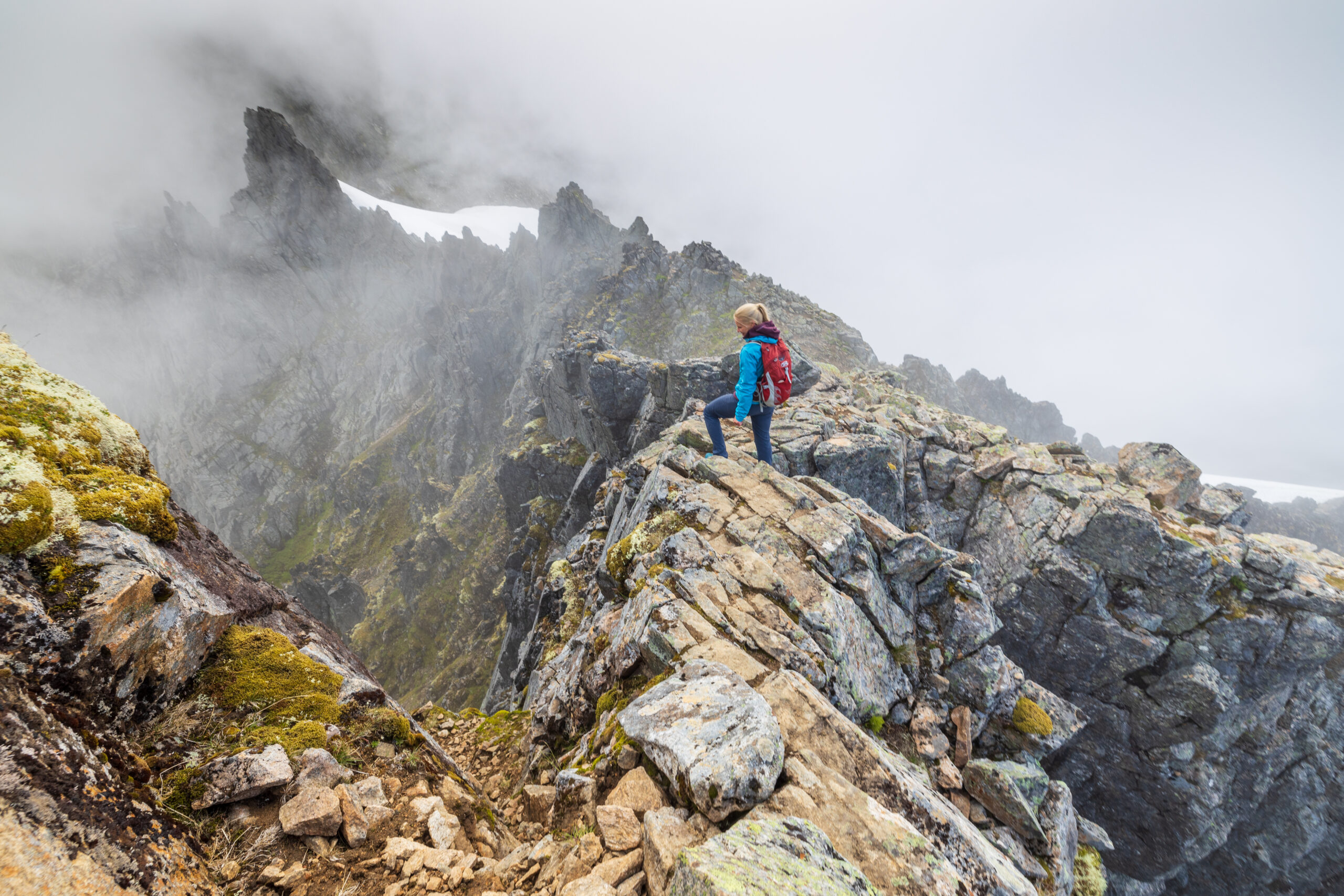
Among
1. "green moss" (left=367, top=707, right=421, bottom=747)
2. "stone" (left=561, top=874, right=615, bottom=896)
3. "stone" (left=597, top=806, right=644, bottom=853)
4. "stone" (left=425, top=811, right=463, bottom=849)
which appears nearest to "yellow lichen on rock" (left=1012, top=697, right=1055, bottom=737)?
"stone" (left=597, top=806, right=644, bottom=853)

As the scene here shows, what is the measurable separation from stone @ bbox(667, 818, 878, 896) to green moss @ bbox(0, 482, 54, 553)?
8.34 metres

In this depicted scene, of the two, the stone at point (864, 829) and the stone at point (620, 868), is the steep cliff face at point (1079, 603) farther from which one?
the stone at point (620, 868)

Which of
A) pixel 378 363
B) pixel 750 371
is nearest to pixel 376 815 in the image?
pixel 750 371

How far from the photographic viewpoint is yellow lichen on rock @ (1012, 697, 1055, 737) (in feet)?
42.7

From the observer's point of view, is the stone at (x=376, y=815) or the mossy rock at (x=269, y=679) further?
the mossy rock at (x=269, y=679)

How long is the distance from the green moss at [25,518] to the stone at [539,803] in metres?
7.47

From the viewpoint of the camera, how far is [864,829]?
5.26 meters

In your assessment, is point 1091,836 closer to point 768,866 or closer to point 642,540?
point 642,540

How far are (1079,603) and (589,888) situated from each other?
109 feet

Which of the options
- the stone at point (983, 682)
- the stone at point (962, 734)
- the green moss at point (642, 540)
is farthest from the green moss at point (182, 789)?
the stone at point (983, 682)

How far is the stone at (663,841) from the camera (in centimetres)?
445

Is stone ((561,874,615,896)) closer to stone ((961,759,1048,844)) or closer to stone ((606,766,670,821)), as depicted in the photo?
stone ((606,766,670,821))

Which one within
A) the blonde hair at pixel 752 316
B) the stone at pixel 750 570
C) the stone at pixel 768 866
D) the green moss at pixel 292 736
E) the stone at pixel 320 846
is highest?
the blonde hair at pixel 752 316

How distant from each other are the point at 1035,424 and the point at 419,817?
556ft
